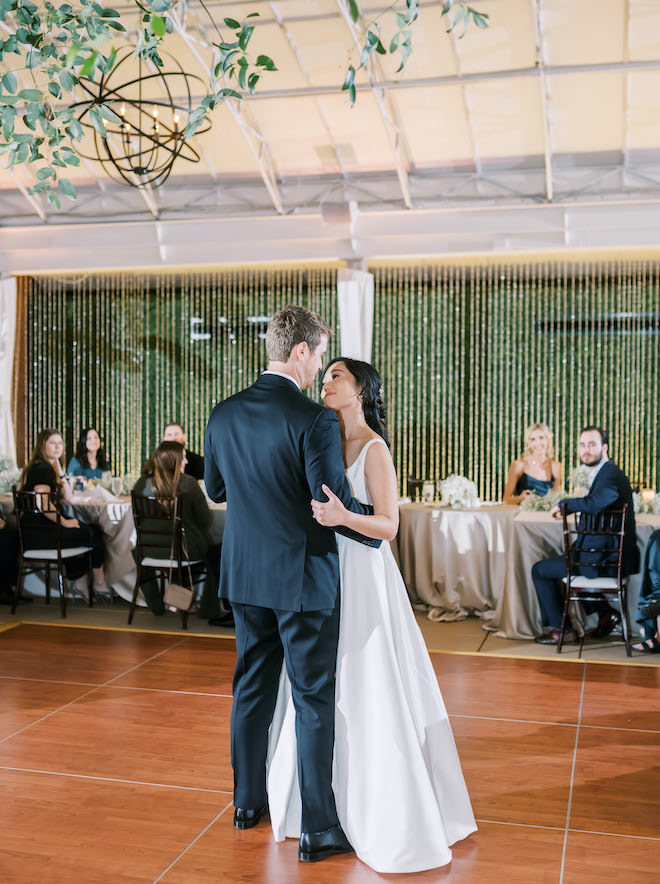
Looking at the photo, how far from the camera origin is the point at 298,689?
2746 millimetres

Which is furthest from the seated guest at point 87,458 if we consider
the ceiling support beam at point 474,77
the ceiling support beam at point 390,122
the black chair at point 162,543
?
the ceiling support beam at point 390,122

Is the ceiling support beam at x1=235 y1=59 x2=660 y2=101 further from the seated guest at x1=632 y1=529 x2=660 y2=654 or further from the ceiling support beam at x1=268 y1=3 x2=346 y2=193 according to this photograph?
the seated guest at x1=632 y1=529 x2=660 y2=654

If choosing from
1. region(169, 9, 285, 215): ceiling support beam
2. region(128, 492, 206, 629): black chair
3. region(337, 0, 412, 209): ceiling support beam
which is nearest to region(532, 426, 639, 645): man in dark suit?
region(128, 492, 206, 629): black chair

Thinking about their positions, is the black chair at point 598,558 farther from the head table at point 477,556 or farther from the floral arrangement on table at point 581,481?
the floral arrangement on table at point 581,481

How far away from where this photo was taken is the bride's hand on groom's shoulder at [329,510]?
8.56ft

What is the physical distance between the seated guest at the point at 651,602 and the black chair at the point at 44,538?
12.8ft

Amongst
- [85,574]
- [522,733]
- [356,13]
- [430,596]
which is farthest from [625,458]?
[356,13]

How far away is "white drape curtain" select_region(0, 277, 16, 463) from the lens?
1016 cm

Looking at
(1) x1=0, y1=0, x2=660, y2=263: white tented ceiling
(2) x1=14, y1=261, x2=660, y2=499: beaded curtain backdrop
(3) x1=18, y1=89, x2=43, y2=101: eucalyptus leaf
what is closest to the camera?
(3) x1=18, y1=89, x2=43, y2=101: eucalyptus leaf

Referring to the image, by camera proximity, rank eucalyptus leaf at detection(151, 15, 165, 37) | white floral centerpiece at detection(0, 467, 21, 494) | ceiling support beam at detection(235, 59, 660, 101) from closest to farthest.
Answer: eucalyptus leaf at detection(151, 15, 165, 37), white floral centerpiece at detection(0, 467, 21, 494), ceiling support beam at detection(235, 59, 660, 101)

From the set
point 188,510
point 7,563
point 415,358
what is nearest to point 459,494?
point 188,510

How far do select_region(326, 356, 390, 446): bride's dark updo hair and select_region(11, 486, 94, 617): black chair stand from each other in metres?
4.04

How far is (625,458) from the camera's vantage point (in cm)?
1075

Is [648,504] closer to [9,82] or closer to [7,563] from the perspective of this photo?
[7,563]
